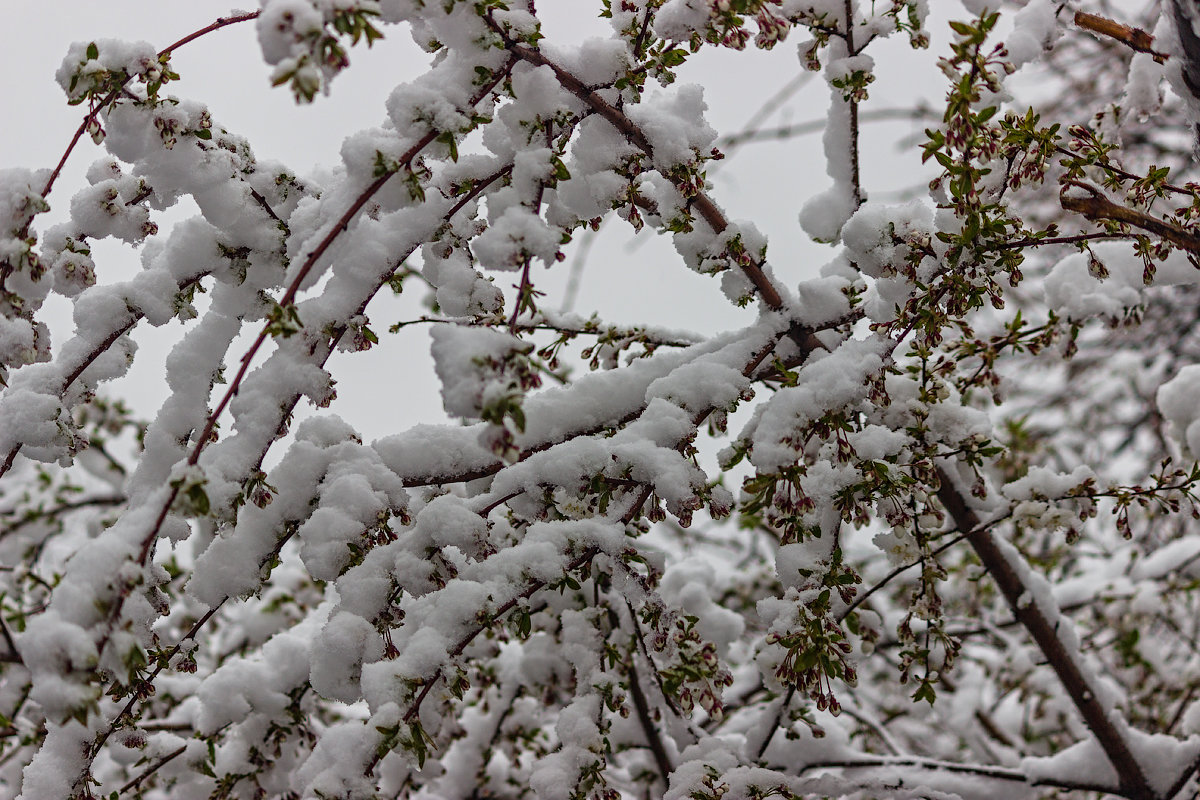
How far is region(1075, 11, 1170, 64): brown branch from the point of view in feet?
5.01

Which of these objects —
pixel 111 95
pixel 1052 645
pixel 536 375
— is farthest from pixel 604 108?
pixel 1052 645

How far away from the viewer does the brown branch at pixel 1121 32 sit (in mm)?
1527

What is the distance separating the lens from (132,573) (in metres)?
1.01

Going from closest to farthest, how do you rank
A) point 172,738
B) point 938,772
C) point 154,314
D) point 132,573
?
point 132,573 < point 154,314 < point 938,772 < point 172,738

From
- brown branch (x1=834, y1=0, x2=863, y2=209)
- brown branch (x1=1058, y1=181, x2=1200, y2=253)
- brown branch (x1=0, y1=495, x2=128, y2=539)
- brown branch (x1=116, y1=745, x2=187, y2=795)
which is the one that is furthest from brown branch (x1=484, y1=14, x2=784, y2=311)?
brown branch (x1=0, y1=495, x2=128, y2=539)

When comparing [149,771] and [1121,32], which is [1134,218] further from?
[149,771]

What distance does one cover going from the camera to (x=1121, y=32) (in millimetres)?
1532

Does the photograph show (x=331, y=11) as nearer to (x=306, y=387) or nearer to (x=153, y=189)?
(x=306, y=387)

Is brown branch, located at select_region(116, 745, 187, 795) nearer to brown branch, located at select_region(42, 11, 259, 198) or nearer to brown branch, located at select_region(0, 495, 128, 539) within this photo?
brown branch, located at select_region(42, 11, 259, 198)

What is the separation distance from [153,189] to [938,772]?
2.37 meters

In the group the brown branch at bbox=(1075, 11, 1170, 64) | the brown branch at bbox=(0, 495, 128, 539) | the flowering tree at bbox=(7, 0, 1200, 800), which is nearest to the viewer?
the flowering tree at bbox=(7, 0, 1200, 800)

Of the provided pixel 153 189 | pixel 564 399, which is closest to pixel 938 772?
pixel 564 399

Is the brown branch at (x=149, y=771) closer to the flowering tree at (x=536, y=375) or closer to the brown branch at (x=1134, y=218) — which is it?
the flowering tree at (x=536, y=375)

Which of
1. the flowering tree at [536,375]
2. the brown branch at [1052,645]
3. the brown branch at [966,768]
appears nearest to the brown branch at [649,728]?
the flowering tree at [536,375]
